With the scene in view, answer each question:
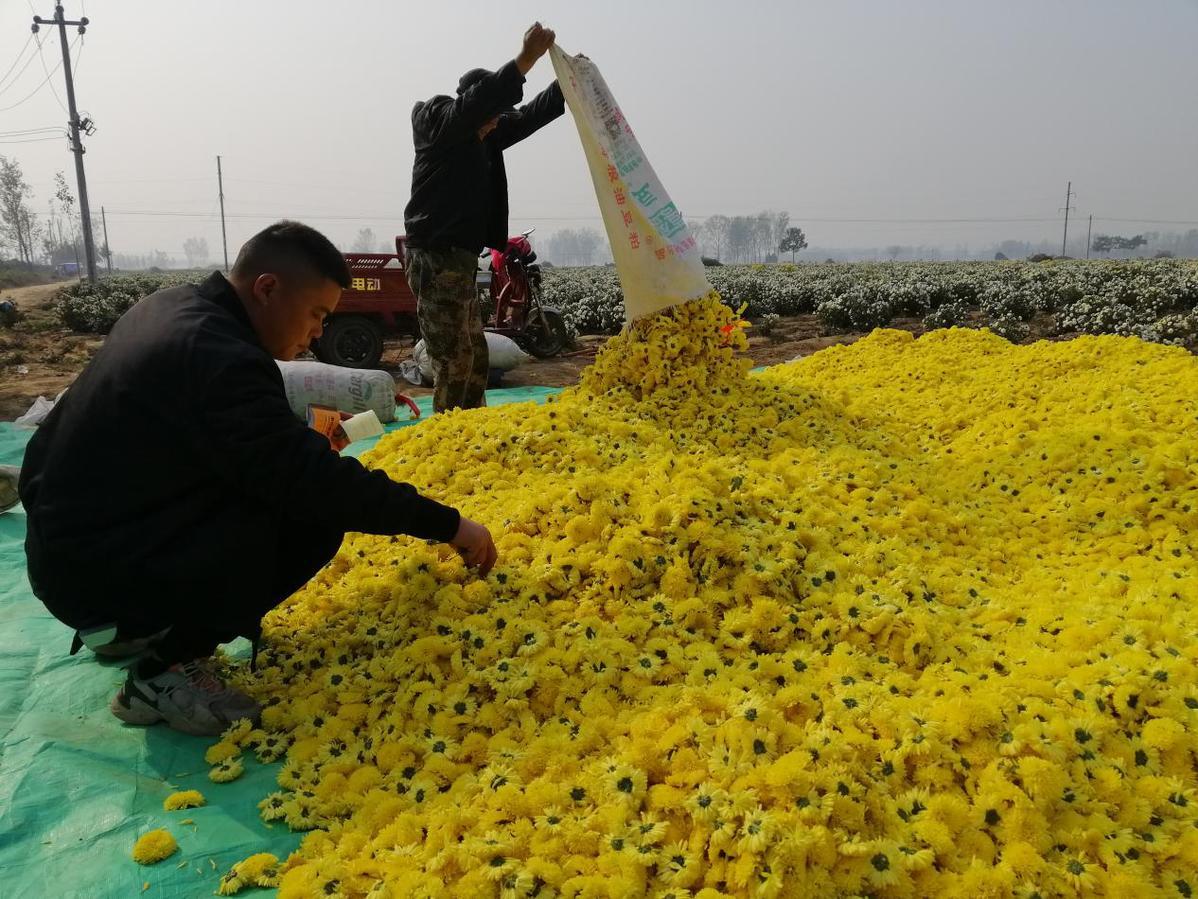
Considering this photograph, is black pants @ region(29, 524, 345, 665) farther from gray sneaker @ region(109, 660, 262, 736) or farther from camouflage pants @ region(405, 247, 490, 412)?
camouflage pants @ region(405, 247, 490, 412)

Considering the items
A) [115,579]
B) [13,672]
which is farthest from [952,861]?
[13,672]

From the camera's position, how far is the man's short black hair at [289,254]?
8.30 feet

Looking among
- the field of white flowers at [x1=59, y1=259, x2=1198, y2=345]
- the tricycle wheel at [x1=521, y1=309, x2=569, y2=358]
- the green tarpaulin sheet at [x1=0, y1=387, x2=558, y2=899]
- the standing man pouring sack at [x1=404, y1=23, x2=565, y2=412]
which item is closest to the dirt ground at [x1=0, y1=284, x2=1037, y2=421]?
the tricycle wheel at [x1=521, y1=309, x2=569, y2=358]

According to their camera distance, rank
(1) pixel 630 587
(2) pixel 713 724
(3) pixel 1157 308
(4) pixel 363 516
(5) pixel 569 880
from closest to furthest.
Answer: (5) pixel 569 880 < (2) pixel 713 724 < (4) pixel 363 516 < (1) pixel 630 587 < (3) pixel 1157 308

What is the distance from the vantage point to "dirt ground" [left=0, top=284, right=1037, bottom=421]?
9.51 m

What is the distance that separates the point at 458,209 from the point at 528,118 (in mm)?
962

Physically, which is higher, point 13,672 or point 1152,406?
point 1152,406

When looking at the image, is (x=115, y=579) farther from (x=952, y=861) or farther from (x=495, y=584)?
(x=952, y=861)

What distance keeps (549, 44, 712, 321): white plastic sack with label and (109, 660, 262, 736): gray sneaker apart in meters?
3.85

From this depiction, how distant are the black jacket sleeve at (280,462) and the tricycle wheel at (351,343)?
26.4 ft

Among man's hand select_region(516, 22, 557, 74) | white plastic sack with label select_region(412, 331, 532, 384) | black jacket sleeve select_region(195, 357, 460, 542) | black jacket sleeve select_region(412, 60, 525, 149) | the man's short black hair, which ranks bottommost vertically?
white plastic sack with label select_region(412, 331, 532, 384)

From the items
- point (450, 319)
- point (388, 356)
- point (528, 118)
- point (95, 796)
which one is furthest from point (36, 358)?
point (95, 796)

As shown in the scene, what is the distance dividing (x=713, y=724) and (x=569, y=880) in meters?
0.57

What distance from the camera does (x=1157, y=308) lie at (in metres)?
11.1
